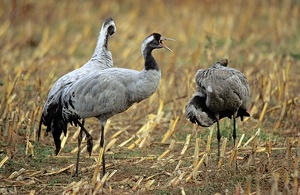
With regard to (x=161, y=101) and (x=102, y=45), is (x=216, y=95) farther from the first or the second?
(x=161, y=101)

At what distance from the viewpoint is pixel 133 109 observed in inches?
369

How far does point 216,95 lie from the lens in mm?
6668

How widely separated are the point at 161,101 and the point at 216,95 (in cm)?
218

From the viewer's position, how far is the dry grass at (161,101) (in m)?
6.36

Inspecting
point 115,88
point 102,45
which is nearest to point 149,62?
point 115,88

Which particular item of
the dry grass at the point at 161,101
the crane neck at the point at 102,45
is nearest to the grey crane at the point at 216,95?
the dry grass at the point at 161,101

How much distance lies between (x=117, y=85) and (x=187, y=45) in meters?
6.78

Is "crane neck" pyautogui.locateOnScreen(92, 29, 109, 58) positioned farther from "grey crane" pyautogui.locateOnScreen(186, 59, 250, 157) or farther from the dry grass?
"grey crane" pyautogui.locateOnScreen(186, 59, 250, 157)

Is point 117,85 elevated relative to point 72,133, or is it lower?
elevated

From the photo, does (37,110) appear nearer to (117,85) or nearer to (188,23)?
(117,85)

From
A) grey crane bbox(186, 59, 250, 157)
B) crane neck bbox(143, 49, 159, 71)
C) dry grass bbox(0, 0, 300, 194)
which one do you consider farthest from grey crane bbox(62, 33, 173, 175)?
dry grass bbox(0, 0, 300, 194)

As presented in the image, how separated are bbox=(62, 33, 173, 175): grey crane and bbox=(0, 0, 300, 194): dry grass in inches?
25.4

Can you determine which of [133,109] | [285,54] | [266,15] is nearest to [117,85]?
[133,109]

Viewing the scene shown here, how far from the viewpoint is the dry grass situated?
6.36 metres
